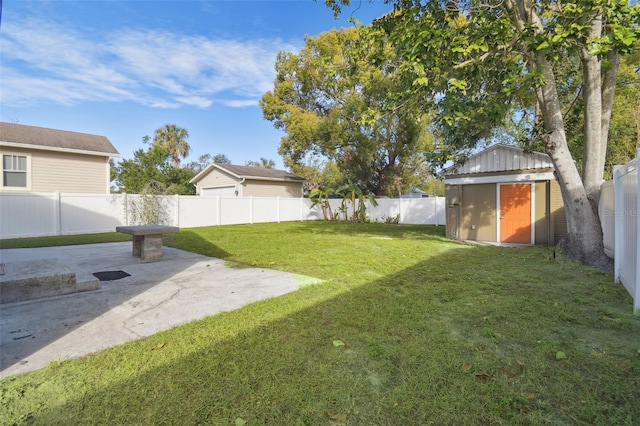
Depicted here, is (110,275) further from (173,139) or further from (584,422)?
(173,139)

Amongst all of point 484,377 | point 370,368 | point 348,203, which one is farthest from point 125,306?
point 348,203

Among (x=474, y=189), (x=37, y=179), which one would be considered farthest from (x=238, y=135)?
(x=474, y=189)

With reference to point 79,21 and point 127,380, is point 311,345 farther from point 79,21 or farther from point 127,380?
point 79,21

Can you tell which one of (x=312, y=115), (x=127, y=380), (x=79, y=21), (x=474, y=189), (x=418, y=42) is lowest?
(x=127, y=380)

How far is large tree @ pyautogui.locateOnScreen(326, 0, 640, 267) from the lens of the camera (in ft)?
18.7

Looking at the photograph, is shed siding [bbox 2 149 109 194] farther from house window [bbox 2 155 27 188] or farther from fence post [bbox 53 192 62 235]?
fence post [bbox 53 192 62 235]

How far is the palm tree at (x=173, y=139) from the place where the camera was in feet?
115

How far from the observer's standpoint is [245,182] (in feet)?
66.7

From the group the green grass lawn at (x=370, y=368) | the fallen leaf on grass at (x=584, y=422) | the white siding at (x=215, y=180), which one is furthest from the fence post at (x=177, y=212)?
the fallen leaf on grass at (x=584, y=422)

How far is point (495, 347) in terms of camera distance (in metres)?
2.82

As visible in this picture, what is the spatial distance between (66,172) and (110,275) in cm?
1100

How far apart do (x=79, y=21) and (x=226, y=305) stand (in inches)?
352

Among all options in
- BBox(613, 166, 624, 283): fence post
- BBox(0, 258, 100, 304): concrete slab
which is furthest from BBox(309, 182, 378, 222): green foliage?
BBox(0, 258, 100, 304): concrete slab

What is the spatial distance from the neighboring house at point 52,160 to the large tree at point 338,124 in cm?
1081
